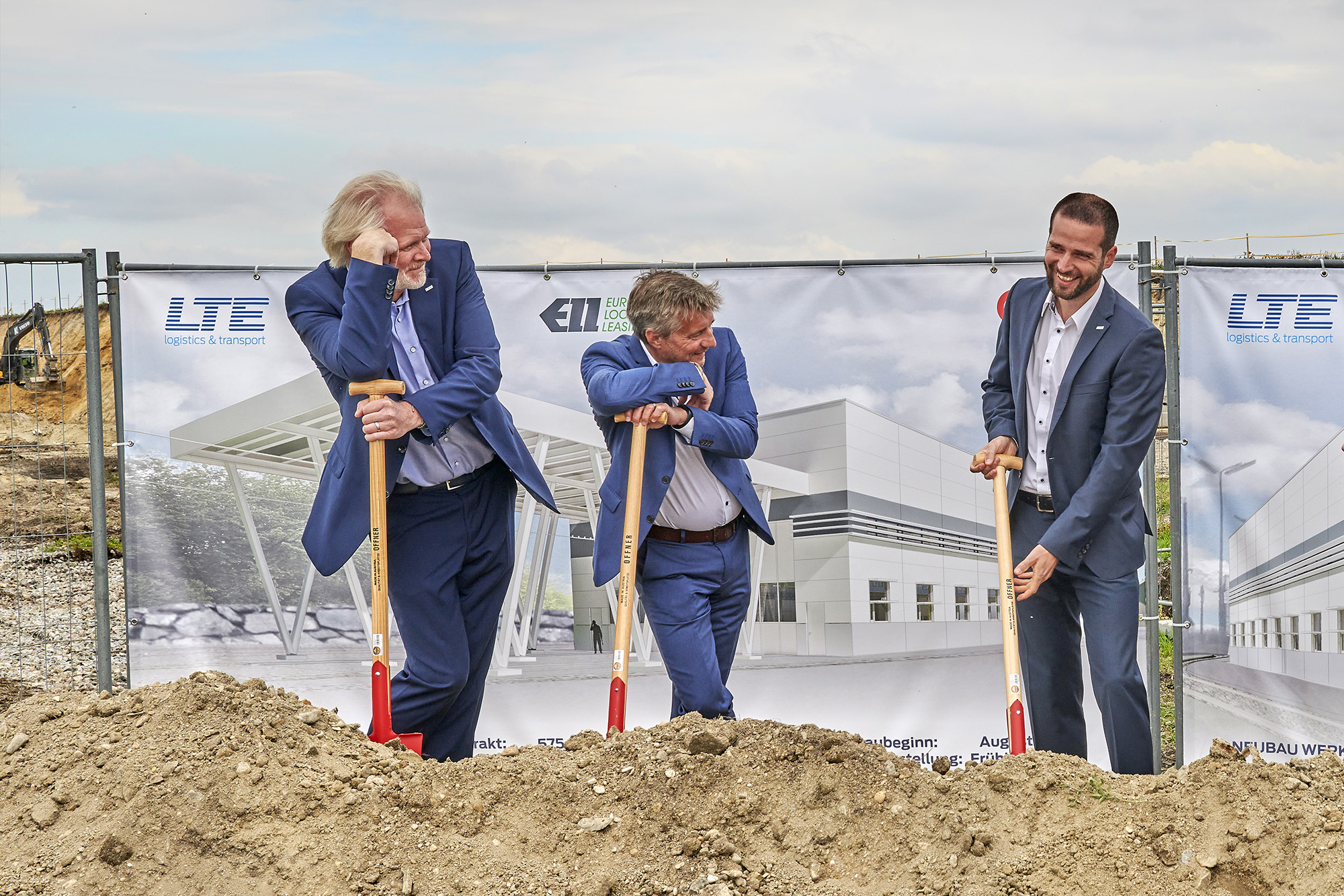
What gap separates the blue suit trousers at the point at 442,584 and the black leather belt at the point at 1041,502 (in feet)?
6.99

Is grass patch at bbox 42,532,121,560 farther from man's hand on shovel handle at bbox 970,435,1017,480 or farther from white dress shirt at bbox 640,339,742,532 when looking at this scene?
man's hand on shovel handle at bbox 970,435,1017,480

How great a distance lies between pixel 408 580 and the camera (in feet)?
12.7

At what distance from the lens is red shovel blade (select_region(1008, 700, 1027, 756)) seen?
372 cm

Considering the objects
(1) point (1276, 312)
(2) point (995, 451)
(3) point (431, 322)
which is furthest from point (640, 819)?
(1) point (1276, 312)

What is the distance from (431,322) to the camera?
4.05m

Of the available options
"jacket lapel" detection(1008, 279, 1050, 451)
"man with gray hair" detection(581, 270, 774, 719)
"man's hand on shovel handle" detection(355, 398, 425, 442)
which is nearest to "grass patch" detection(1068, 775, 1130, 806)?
"man with gray hair" detection(581, 270, 774, 719)

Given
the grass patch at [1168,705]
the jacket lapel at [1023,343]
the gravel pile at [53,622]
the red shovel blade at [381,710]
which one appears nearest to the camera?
the red shovel blade at [381,710]

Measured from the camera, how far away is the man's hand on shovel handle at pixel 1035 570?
4.31 metres

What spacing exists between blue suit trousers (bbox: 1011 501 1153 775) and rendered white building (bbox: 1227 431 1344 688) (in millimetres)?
619

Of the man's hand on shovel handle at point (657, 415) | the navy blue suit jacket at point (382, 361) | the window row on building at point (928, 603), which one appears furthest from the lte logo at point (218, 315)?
the window row on building at point (928, 603)

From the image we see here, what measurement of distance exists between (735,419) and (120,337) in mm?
2860

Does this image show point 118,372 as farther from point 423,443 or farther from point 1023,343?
point 1023,343

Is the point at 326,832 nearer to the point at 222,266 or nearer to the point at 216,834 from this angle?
the point at 216,834

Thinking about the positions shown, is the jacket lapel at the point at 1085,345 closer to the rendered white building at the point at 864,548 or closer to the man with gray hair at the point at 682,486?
the rendered white building at the point at 864,548
